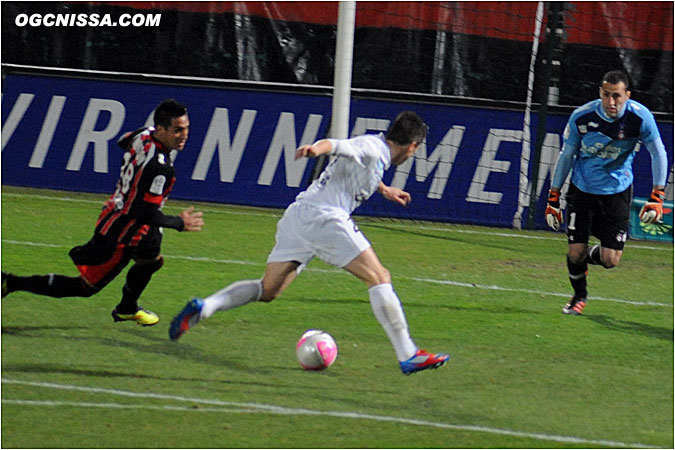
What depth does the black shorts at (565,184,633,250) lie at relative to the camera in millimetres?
9781

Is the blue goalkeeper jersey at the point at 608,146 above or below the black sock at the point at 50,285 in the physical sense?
above

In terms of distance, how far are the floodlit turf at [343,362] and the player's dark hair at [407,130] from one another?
1.59 m

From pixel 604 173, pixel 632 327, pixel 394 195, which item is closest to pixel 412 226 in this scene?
pixel 604 173

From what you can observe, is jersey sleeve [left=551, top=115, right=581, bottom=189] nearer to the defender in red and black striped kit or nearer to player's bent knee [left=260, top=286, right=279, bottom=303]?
player's bent knee [left=260, top=286, right=279, bottom=303]

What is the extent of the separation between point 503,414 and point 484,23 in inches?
409

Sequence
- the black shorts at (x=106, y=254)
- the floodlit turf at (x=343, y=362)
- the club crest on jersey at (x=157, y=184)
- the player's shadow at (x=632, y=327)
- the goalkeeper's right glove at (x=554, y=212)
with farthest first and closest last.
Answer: the goalkeeper's right glove at (x=554, y=212) < the player's shadow at (x=632, y=327) < the black shorts at (x=106, y=254) < the club crest on jersey at (x=157, y=184) < the floodlit turf at (x=343, y=362)

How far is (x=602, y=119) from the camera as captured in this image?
31.5 feet

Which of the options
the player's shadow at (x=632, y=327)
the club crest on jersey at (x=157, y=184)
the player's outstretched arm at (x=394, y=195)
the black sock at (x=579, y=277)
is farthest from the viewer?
the black sock at (x=579, y=277)

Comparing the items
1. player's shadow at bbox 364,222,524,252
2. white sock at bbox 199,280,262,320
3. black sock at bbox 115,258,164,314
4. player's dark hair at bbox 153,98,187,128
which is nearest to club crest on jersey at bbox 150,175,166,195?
player's dark hair at bbox 153,98,187,128

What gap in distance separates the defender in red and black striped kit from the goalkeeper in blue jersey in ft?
11.8

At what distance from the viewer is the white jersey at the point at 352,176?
7270mm

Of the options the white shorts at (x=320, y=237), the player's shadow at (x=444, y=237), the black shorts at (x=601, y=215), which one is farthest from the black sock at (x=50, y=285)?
the player's shadow at (x=444, y=237)

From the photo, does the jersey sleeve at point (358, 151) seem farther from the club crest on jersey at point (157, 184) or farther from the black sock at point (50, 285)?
the black sock at point (50, 285)

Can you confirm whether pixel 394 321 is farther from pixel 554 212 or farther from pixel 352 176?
pixel 554 212
